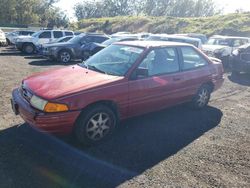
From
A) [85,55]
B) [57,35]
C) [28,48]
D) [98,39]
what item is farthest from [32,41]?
[85,55]

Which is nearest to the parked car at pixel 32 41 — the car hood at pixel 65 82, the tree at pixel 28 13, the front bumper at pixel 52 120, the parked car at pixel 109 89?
the parked car at pixel 109 89

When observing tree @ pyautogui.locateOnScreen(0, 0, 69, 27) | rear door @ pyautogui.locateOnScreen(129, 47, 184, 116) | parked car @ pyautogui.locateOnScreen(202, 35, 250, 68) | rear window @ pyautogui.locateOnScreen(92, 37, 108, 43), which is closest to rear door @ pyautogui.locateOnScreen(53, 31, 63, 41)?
rear window @ pyautogui.locateOnScreen(92, 37, 108, 43)

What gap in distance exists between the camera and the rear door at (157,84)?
486 cm

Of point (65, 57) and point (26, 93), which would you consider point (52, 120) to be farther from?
point (65, 57)

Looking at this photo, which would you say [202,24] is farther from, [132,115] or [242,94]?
[132,115]

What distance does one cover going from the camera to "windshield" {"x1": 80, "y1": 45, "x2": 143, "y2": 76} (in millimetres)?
4910

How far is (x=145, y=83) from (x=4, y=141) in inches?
97.6

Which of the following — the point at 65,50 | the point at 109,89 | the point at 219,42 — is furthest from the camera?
the point at 65,50

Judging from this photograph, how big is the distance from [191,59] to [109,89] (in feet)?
7.92

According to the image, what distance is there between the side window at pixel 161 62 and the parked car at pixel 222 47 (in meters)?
8.30

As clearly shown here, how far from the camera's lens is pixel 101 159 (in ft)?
13.5

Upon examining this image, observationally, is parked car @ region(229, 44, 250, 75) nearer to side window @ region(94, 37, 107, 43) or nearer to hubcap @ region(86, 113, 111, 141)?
side window @ region(94, 37, 107, 43)

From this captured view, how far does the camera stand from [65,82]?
14.8 feet

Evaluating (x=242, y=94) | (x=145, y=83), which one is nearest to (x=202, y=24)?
(x=242, y=94)
